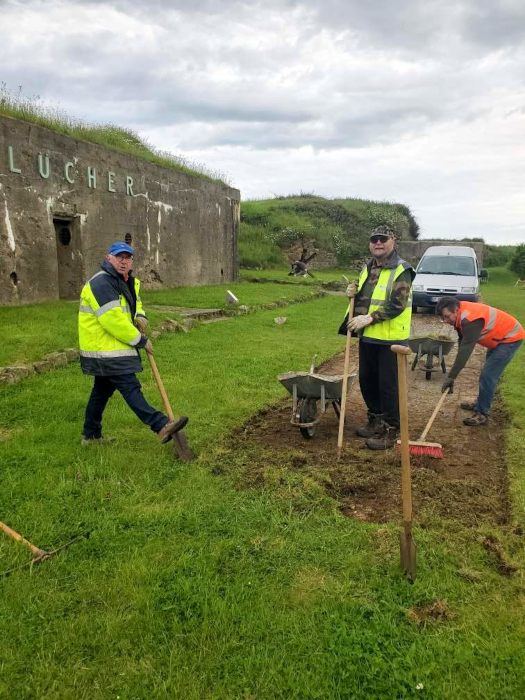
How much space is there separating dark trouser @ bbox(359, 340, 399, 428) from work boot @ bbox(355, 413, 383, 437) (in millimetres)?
58

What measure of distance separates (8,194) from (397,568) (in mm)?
9876

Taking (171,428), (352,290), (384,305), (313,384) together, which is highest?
(352,290)

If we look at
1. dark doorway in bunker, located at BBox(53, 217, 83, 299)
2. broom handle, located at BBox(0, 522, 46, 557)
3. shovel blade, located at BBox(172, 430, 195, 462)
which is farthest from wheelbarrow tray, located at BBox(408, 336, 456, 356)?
dark doorway in bunker, located at BBox(53, 217, 83, 299)

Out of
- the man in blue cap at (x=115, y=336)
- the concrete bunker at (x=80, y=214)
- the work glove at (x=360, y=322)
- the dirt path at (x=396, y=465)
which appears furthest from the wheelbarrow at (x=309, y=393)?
the concrete bunker at (x=80, y=214)

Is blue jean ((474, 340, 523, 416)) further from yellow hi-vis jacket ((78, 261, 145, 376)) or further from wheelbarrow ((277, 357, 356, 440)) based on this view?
→ yellow hi-vis jacket ((78, 261, 145, 376))

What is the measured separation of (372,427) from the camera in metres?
5.69

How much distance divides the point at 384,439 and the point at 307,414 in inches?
31.9

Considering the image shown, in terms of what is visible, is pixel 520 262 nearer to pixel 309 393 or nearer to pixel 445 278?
pixel 445 278

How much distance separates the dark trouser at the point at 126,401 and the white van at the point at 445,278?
39.2 feet

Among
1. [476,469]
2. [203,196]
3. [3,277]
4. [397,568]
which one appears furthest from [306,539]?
[203,196]

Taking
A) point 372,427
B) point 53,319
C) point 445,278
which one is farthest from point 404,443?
point 445,278

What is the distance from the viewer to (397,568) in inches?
127

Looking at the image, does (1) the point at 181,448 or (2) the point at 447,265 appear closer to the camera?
(1) the point at 181,448

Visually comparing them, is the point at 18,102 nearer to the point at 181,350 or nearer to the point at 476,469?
the point at 181,350
